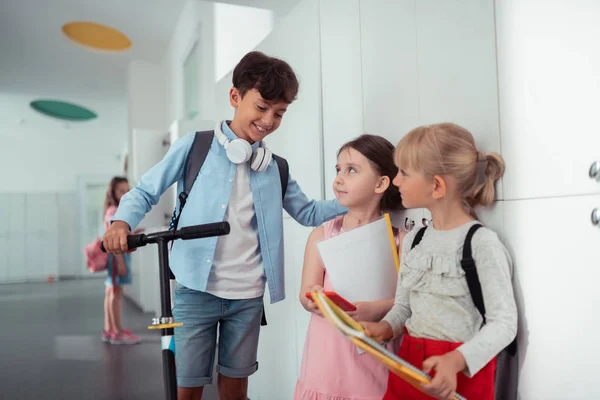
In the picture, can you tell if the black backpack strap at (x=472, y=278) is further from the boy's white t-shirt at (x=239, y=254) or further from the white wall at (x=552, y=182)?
the boy's white t-shirt at (x=239, y=254)

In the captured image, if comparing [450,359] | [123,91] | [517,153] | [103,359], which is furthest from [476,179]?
[123,91]

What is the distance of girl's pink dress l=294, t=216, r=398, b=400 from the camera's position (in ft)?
4.82

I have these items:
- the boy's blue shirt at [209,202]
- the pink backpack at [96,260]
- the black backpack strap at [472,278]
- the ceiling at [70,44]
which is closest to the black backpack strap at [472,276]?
the black backpack strap at [472,278]

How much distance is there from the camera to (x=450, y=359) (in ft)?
3.33

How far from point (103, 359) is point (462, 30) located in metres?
3.70

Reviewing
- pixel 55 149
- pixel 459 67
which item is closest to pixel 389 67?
pixel 459 67

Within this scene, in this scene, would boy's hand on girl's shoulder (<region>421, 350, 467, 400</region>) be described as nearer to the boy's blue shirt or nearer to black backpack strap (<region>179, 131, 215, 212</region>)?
the boy's blue shirt

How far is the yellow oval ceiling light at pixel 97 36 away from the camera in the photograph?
667 cm

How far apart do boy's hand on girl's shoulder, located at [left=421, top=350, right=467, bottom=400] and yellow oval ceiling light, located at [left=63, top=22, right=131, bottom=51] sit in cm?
668

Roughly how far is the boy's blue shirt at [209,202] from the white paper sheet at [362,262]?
321 millimetres

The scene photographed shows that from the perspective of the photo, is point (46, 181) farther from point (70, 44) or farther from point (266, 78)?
point (266, 78)

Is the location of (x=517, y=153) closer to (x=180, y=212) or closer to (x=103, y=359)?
(x=180, y=212)

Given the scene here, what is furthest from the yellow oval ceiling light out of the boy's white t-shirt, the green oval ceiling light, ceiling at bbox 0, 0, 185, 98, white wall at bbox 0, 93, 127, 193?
the boy's white t-shirt

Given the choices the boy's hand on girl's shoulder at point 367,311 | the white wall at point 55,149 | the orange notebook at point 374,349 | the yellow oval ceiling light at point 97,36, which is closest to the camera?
the orange notebook at point 374,349
